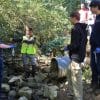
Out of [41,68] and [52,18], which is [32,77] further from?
[52,18]

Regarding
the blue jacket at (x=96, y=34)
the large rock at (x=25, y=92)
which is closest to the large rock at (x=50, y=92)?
→ the large rock at (x=25, y=92)

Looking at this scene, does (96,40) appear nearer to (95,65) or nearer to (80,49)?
(95,65)

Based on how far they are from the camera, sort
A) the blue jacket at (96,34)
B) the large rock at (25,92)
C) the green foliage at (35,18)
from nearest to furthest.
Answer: the blue jacket at (96,34), the large rock at (25,92), the green foliage at (35,18)

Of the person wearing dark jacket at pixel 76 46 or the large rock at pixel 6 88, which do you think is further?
the large rock at pixel 6 88

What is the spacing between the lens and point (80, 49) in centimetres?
736

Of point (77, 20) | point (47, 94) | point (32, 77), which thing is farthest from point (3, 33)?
point (77, 20)

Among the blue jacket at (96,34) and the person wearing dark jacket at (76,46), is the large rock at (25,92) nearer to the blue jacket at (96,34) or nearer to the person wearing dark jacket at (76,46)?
the person wearing dark jacket at (76,46)

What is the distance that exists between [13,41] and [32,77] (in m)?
2.27

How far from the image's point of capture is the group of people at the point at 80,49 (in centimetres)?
690

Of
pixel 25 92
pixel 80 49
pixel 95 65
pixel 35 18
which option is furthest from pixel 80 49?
pixel 35 18

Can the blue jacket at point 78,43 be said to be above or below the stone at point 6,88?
above

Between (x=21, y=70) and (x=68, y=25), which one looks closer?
(x=21, y=70)

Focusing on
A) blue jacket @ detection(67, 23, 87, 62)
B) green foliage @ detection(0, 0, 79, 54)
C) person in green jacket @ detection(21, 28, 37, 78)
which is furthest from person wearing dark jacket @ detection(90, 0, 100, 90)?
green foliage @ detection(0, 0, 79, 54)

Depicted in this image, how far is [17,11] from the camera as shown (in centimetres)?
1301
